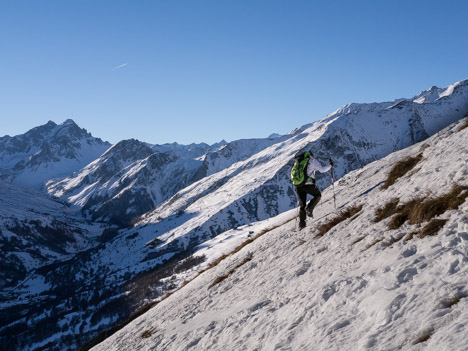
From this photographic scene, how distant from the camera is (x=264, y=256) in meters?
16.1

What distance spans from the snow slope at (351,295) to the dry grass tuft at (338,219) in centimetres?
33

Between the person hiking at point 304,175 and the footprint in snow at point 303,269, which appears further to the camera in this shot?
the person hiking at point 304,175

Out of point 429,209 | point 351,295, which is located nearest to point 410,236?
point 429,209

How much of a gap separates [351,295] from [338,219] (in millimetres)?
7622

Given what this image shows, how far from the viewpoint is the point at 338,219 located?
15.2m

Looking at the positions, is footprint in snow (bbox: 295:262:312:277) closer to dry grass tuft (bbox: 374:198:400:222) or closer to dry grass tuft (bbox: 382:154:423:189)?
dry grass tuft (bbox: 374:198:400:222)

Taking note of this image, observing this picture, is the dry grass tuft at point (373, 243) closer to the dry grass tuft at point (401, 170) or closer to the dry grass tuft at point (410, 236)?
the dry grass tuft at point (410, 236)

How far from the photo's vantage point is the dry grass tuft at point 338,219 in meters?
14.8

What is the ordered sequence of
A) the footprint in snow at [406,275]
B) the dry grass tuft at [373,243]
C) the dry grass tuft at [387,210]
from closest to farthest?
1. the footprint in snow at [406,275]
2. the dry grass tuft at [373,243]
3. the dry grass tuft at [387,210]

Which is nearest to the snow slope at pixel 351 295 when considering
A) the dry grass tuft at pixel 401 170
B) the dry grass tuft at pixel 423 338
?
the dry grass tuft at pixel 423 338

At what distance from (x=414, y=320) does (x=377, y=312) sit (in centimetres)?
78

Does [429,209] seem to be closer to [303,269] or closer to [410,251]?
[410,251]

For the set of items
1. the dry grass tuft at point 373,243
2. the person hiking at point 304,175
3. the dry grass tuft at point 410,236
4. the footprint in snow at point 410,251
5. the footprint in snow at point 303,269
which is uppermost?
the person hiking at point 304,175

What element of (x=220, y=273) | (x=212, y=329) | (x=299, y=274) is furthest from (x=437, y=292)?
(x=220, y=273)
